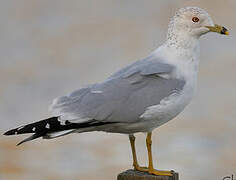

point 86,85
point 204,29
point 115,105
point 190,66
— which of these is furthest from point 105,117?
point 204,29

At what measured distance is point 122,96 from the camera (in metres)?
4.57

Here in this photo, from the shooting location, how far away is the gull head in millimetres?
4848

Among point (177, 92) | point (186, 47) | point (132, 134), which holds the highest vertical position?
point (186, 47)

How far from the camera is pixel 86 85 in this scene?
15.6ft

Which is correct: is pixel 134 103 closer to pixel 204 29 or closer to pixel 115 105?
pixel 115 105

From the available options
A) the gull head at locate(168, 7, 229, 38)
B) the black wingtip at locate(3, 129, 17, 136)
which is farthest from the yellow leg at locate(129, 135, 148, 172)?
the black wingtip at locate(3, 129, 17, 136)

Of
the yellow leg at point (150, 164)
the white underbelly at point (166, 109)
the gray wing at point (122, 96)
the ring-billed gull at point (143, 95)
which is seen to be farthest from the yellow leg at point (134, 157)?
the gray wing at point (122, 96)

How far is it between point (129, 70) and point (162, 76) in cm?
31

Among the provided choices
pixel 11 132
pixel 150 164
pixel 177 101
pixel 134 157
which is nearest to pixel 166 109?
pixel 177 101

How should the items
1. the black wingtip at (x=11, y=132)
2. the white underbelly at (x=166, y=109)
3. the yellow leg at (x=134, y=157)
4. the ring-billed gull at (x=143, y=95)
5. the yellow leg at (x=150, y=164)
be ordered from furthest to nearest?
the yellow leg at (x=134, y=157)
the yellow leg at (x=150, y=164)
the white underbelly at (x=166, y=109)
the ring-billed gull at (x=143, y=95)
the black wingtip at (x=11, y=132)

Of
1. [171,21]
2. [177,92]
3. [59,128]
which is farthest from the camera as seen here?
[171,21]

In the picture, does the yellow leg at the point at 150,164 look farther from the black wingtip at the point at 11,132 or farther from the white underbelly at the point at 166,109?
the black wingtip at the point at 11,132

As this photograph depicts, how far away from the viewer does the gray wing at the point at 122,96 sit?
14.6ft

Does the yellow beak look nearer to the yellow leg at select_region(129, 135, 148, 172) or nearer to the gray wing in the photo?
the gray wing
